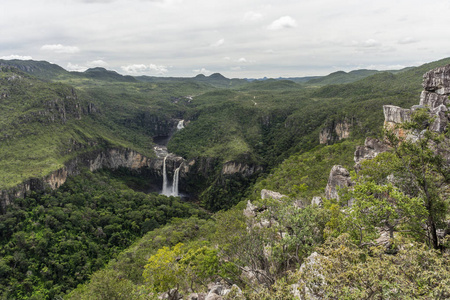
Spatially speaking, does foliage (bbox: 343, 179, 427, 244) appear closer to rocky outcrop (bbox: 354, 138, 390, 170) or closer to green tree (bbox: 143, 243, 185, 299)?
green tree (bbox: 143, 243, 185, 299)

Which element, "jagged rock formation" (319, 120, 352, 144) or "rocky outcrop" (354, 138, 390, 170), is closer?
"rocky outcrop" (354, 138, 390, 170)

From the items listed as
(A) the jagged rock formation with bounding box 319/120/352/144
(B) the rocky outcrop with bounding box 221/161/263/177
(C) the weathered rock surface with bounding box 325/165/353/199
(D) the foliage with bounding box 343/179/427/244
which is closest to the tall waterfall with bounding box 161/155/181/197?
(B) the rocky outcrop with bounding box 221/161/263/177

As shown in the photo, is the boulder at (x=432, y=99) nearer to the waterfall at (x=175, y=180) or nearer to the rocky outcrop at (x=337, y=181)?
the rocky outcrop at (x=337, y=181)

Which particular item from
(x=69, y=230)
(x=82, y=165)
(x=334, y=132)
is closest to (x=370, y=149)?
(x=334, y=132)

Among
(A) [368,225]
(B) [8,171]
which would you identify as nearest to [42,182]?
(B) [8,171]

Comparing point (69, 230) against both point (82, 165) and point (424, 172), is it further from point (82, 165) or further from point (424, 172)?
point (424, 172)

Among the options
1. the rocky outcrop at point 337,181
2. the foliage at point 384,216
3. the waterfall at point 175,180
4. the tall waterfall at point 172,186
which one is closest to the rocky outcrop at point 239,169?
the waterfall at point 175,180
